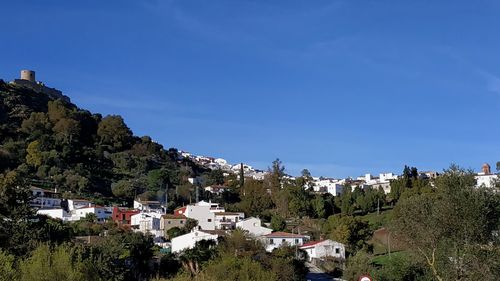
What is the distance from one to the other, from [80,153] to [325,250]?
52.2m

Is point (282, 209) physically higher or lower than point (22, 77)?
lower

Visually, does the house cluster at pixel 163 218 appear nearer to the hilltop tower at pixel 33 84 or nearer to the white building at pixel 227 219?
the white building at pixel 227 219

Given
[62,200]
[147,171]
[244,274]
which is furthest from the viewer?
[147,171]

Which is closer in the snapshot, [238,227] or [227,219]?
[238,227]

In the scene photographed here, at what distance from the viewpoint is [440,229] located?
2262 centimetres

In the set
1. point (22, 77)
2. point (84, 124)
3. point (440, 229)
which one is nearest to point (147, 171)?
point (84, 124)

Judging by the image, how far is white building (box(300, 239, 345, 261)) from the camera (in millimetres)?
54656

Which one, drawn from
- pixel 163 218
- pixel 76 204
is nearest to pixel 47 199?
pixel 76 204

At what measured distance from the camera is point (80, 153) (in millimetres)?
96062

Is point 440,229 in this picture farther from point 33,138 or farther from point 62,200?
point 33,138

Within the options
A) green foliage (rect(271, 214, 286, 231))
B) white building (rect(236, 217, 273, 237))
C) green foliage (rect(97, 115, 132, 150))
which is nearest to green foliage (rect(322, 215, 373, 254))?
white building (rect(236, 217, 273, 237))

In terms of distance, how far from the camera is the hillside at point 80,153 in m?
84.6

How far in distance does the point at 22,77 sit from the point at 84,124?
40985 mm

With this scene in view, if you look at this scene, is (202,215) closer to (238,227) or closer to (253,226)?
(253,226)
